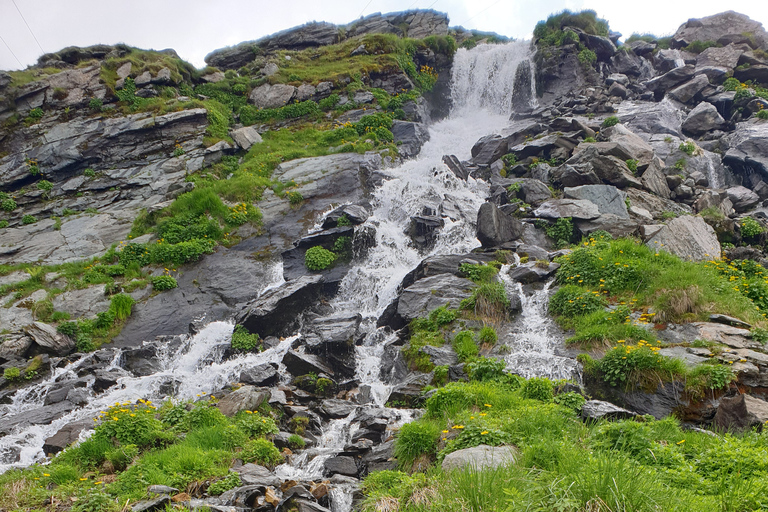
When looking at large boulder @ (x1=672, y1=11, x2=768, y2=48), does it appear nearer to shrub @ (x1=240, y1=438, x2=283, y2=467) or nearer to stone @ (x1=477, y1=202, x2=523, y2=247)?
stone @ (x1=477, y1=202, x2=523, y2=247)

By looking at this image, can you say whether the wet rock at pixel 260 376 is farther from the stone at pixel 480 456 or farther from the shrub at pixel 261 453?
the stone at pixel 480 456

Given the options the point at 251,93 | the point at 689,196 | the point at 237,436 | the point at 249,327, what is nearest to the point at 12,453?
the point at 237,436

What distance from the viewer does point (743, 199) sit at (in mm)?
16891

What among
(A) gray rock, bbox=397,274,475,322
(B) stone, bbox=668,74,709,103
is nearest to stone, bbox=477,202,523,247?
(A) gray rock, bbox=397,274,475,322

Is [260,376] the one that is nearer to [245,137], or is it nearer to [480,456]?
[480,456]

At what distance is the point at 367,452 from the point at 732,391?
6.49 metres

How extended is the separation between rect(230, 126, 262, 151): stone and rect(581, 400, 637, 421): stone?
22121mm

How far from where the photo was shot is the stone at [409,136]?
78.7 ft

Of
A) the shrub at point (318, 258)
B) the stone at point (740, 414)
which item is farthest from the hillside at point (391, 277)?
the shrub at point (318, 258)

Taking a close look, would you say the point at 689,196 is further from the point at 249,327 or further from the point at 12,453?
the point at 12,453

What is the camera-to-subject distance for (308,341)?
11984mm

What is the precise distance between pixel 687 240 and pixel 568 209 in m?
3.90

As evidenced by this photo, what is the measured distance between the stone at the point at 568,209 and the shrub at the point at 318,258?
26.5 feet

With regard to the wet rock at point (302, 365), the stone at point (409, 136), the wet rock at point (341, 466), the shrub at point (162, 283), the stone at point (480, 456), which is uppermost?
the stone at point (409, 136)
